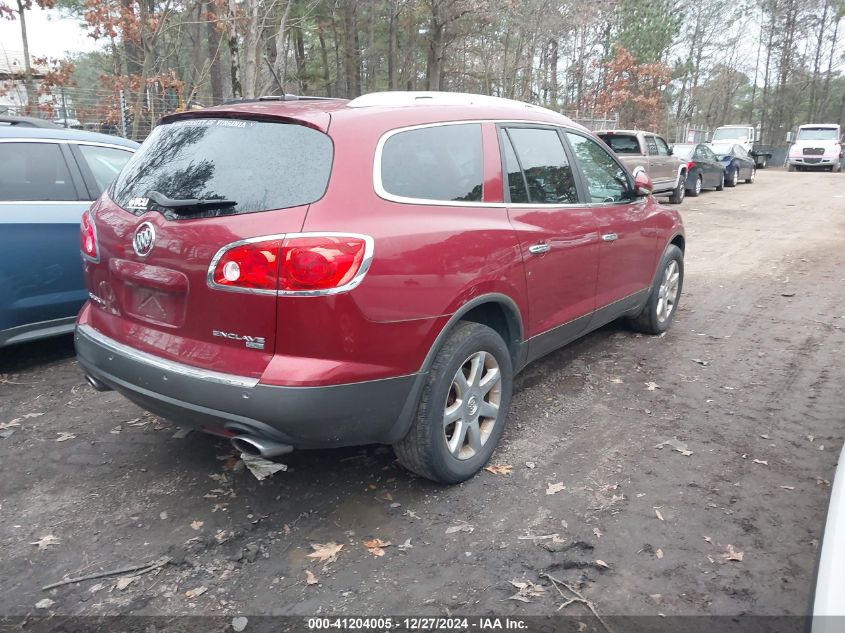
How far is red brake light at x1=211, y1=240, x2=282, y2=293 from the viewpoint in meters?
2.71

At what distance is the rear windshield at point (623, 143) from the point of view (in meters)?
15.7

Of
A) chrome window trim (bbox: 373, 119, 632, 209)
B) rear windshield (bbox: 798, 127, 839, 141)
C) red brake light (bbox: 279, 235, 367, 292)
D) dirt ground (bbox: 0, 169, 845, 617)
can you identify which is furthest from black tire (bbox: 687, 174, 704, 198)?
red brake light (bbox: 279, 235, 367, 292)

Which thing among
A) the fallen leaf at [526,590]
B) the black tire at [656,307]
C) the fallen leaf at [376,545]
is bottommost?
the fallen leaf at [376,545]

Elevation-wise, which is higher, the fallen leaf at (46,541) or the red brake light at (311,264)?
the red brake light at (311,264)

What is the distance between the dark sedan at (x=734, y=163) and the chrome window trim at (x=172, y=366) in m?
21.5

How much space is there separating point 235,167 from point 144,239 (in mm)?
535

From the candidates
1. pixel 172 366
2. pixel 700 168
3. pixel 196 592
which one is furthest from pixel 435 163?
pixel 700 168

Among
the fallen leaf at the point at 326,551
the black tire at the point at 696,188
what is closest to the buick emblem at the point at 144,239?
the fallen leaf at the point at 326,551

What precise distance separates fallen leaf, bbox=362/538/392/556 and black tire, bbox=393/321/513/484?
0.41 meters

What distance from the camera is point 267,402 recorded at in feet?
8.94

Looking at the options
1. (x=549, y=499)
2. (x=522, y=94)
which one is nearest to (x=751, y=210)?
(x=549, y=499)

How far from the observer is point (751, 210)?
15.8 metres

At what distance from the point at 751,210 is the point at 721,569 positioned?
14857mm

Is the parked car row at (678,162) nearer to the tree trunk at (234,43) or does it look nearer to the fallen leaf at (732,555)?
the tree trunk at (234,43)
